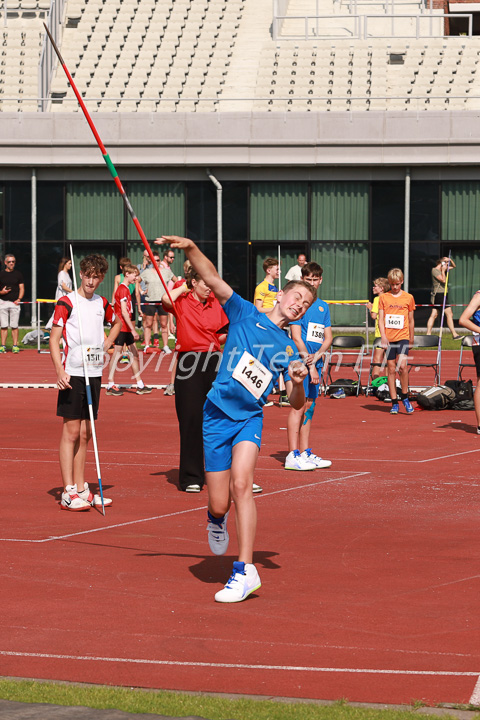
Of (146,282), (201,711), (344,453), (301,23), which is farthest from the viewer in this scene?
(301,23)

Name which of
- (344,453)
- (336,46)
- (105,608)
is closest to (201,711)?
(105,608)

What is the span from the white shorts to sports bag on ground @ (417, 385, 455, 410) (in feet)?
40.8

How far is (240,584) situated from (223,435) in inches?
35.8

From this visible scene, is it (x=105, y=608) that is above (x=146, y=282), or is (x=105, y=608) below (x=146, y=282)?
below

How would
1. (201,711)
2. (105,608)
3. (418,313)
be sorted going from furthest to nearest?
(418,313) < (105,608) < (201,711)

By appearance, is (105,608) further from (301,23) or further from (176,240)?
(301,23)

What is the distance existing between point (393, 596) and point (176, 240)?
2.49m

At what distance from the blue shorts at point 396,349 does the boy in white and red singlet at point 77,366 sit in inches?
322

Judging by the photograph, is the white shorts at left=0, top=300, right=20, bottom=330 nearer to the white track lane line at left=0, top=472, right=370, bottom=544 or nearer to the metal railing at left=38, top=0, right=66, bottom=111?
the metal railing at left=38, top=0, right=66, bottom=111

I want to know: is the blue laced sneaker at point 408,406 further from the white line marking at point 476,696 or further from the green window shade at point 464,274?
the green window shade at point 464,274

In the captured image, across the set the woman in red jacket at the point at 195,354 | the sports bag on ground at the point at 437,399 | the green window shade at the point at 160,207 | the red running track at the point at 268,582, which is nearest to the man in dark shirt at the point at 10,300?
the green window shade at the point at 160,207

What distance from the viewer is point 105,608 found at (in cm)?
661

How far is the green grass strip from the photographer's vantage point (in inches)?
189

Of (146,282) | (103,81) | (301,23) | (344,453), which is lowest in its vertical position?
(344,453)
